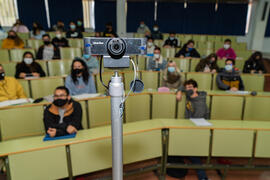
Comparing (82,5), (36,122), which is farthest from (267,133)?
(82,5)

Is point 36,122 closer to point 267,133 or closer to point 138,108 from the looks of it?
point 138,108

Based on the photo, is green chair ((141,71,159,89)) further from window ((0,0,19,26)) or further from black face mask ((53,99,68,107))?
window ((0,0,19,26))

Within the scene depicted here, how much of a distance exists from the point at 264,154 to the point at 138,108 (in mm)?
1577

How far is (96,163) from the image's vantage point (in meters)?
1.76

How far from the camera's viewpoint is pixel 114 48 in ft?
2.32

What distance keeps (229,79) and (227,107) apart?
0.81 metres

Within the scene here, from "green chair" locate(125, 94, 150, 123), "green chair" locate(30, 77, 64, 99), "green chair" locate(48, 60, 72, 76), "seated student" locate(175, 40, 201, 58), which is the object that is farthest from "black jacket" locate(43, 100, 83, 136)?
"seated student" locate(175, 40, 201, 58)

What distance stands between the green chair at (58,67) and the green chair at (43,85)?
103cm

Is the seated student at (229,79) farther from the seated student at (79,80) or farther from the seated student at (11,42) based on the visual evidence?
the seated student at (11,42)

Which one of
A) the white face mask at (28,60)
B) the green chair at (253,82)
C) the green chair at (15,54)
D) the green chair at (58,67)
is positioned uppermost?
the green chair at (15,54)

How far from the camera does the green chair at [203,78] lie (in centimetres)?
360

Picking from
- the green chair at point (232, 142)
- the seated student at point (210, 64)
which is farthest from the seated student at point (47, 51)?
the green chair at point (232, 142)

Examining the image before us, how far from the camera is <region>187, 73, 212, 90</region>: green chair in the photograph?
3.60m

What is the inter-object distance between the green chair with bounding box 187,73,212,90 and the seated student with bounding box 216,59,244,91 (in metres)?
0.21
